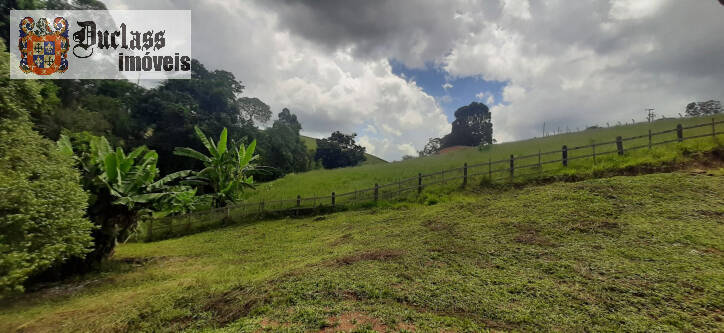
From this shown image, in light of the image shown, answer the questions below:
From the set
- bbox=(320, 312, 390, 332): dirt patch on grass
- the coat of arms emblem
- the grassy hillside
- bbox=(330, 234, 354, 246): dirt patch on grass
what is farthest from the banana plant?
bbox=(320, 312, 390, 332): dirt patch on grass

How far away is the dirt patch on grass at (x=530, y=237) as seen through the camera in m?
5.51

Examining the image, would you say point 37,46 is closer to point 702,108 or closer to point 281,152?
point 281,152

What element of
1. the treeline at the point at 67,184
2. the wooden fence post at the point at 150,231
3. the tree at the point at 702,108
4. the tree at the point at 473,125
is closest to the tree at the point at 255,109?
the treeline at the point at 67,184

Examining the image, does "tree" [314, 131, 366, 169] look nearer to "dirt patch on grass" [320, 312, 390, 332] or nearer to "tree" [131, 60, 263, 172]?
"tree" [131, 60, 263, 172]

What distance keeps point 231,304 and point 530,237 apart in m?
6.28

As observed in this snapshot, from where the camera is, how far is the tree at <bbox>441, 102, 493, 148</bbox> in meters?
59.5

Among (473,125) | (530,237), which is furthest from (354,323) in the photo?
(473,125)

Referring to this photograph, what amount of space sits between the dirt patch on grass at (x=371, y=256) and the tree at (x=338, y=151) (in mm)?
47396

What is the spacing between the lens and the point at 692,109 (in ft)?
140

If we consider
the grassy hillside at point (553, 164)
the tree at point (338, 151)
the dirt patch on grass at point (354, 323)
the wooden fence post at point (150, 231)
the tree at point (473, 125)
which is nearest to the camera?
the dirt patch on grass at point (354, 323)

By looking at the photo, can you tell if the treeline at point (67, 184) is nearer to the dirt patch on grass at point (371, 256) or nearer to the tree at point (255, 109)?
the dirt patch on grass at point (371, 256)

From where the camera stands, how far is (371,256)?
5922mm

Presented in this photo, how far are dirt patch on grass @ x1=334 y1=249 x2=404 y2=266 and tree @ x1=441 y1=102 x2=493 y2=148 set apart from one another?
59062mm

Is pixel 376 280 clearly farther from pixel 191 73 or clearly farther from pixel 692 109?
pixel 692 109
